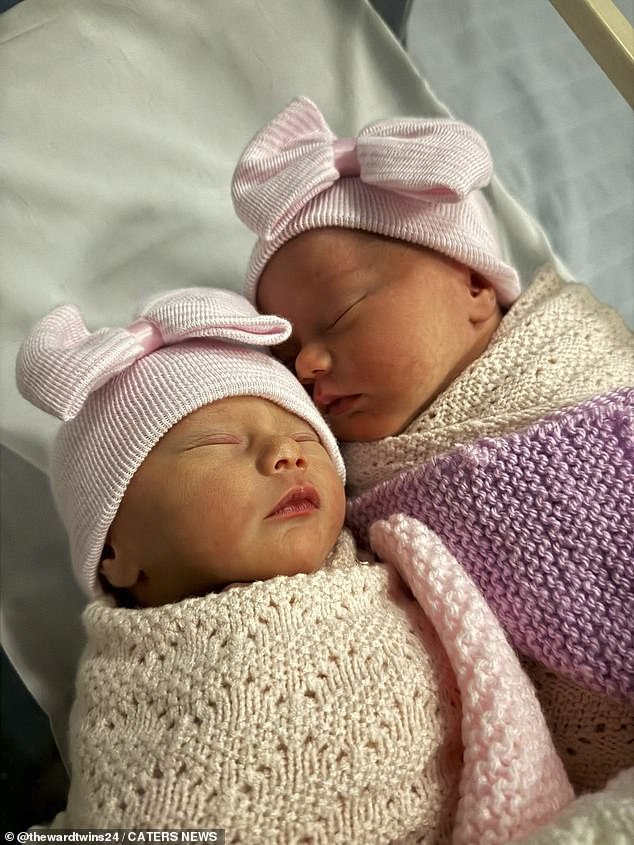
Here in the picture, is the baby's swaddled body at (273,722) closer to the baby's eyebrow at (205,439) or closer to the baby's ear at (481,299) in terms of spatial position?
the baby's eyebrow at (205,439)

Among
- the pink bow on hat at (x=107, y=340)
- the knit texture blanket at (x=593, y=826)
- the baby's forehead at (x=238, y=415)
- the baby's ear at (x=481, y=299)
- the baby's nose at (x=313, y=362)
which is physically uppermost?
the pink bow on hat at (x=107, y=340)

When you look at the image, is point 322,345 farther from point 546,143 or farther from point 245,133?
point 546,143

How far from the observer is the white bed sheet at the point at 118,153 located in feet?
3.65

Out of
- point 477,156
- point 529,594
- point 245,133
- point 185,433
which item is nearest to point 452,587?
point 529,594

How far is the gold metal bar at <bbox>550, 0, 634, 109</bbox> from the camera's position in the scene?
0.97m

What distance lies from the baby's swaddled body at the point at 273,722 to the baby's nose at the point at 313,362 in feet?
0.93

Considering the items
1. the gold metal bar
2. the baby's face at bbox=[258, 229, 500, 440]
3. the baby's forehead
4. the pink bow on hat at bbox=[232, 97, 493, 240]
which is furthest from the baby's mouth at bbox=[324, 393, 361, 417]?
the gold metal bar

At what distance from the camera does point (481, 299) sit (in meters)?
1.08

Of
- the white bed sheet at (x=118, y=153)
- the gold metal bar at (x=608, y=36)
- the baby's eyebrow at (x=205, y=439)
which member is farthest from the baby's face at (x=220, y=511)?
the gold metal bar at (x=608, y=36)

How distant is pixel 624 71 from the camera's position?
0.98 m

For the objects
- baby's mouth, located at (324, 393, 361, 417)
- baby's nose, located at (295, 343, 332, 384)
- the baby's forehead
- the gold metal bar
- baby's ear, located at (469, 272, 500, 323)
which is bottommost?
baby's mouth, located at (324, 393, 361, 417)

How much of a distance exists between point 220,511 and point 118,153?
64 cm

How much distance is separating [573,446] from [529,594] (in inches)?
6.5

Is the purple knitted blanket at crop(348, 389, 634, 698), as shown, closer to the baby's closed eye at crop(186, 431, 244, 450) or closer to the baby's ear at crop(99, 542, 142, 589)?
the baby's closed eye at crop(186, 431, 244, 450)
